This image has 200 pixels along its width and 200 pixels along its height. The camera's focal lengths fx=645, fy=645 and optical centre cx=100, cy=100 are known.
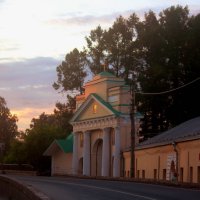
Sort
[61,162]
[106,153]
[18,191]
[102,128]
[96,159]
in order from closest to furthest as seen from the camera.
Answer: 1. [18,191]
2. [106,153]
3. [102,128]
4. [96,159]
5. [61,162]

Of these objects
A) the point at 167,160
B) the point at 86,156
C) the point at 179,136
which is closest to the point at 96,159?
the point at 86,156

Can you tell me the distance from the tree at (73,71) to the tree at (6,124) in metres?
42.7

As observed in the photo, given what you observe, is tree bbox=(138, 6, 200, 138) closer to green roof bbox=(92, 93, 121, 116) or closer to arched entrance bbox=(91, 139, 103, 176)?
green roof bbox=(92, 93, 121, 116)

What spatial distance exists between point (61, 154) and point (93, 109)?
13.7 metres

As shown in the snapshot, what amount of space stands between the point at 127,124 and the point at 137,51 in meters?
14.7

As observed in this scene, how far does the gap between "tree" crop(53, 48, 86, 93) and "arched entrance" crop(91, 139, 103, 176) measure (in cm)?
2181

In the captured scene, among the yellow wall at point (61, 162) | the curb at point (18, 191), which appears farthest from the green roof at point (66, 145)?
the curb at point (18, 191)

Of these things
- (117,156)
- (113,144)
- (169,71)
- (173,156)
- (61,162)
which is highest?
(169,71)

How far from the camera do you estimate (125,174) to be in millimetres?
66750

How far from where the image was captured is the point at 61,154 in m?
85.5

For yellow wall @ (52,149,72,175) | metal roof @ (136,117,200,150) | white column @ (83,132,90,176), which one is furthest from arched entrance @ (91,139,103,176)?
metal roof @ (136,117,200,150)

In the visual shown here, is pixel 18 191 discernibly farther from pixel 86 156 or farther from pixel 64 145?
pixel 64 145

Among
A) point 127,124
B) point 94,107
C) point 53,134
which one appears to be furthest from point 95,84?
point 53,134

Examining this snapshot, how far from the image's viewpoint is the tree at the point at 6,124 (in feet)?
450
